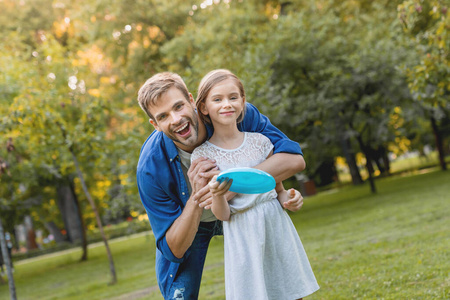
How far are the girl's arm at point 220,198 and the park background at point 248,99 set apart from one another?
3.41 meters

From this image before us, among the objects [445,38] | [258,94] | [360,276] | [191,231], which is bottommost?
[360,276]

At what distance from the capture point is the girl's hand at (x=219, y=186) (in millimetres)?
2498

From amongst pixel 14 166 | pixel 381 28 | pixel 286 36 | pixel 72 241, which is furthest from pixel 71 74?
pixel 72 241

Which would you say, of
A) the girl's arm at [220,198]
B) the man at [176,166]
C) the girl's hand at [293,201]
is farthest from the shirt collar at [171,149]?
the girl's hand at [293,201]

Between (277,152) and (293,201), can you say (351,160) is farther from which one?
(293,201)

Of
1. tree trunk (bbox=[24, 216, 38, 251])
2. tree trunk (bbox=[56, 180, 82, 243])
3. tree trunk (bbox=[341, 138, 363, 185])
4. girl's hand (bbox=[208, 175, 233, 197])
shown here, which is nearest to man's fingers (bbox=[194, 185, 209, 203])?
girl's hand (bbox=[208, 175, 233, 197])

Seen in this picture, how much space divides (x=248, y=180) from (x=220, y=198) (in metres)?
0.22

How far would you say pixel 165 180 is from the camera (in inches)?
117

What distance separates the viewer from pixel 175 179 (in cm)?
306

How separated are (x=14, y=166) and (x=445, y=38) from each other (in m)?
14.1

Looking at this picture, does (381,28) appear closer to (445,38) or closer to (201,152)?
(445,38)

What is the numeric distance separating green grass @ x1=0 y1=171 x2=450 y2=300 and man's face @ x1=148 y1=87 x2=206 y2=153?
11.6 ft

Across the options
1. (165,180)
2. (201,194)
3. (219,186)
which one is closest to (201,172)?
(201,194)

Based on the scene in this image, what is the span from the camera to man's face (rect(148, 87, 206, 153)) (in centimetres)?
289
